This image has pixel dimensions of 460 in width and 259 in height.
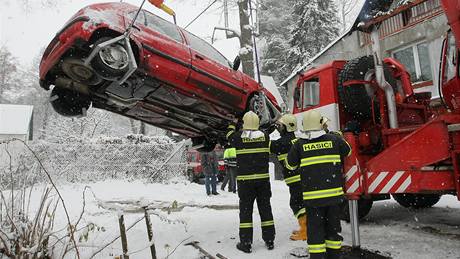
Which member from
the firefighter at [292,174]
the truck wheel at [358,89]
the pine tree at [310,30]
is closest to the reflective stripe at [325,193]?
the firefighter at [292,174]

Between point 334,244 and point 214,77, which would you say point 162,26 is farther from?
point 334,244

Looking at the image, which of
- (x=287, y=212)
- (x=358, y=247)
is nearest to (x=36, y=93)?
(x=287, y=212)

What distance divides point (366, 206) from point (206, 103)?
3.19 meters

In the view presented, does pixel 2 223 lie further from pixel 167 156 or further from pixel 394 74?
pixel 167 156

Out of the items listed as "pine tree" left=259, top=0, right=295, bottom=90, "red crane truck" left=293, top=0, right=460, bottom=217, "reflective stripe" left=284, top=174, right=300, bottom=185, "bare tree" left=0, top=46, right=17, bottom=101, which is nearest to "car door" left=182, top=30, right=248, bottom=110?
"red crane truck" left=293, top=0, right=460, bottom=217

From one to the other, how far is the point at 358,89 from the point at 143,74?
2837 mm

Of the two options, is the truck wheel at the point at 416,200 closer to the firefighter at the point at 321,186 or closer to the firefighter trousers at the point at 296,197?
the firefighter trousers at the point at 296,197

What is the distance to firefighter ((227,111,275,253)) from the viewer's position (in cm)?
496

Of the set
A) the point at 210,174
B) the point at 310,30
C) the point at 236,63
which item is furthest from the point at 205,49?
the point at 310,30

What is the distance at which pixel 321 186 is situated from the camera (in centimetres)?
393

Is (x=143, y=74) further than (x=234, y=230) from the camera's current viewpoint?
No

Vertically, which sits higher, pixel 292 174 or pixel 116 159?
pixel 116 159

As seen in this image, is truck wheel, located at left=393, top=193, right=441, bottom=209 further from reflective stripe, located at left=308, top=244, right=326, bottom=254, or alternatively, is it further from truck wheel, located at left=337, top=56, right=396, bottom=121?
reflective stripe, located at left=308, top=244, right=326, bottom=254

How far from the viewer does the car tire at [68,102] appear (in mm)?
5152
